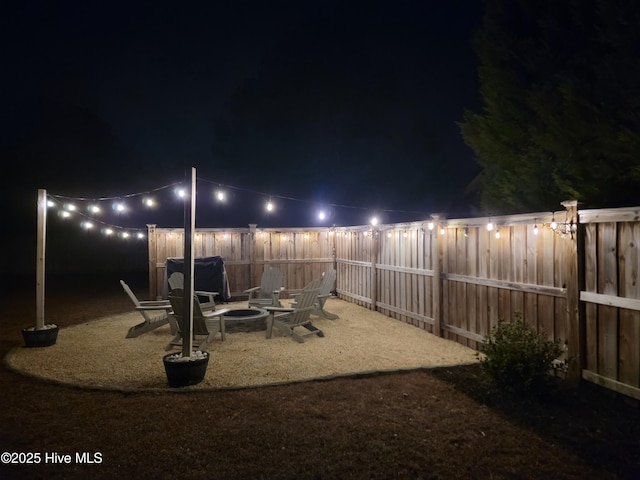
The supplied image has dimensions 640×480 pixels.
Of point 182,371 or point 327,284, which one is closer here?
point 182,371

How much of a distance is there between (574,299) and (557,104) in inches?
157

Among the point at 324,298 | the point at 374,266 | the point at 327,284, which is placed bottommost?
the point at 324,298

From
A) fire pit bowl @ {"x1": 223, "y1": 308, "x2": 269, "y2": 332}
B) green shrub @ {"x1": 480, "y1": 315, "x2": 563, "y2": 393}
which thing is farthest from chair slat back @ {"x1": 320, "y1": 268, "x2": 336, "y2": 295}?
green shrub @ {"x1": 480, "y1": 315, "x2": 563, "y2": 393}

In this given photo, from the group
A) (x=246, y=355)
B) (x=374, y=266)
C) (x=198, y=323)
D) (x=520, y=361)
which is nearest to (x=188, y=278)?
(x=198, y=323)

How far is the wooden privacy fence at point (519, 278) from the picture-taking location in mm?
3555

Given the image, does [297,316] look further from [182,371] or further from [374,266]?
[374,266]

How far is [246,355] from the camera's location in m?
5.40

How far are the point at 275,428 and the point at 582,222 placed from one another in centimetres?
335

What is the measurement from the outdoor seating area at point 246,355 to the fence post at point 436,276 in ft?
0.81

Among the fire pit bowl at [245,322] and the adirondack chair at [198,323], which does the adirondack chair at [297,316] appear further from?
the adirondack chair at [198,323]

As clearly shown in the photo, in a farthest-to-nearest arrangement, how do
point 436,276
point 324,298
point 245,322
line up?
point 324,298
point 245,322
point 436,276

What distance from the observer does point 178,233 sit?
407 inches

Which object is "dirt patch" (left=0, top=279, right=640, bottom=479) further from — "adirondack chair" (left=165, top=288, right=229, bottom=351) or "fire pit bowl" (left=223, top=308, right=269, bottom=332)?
"fire pit bowl" (left=223, top=308, right=269, bottom=332)

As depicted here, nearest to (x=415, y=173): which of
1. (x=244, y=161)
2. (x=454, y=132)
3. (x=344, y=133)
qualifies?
(x=454, y=132)
